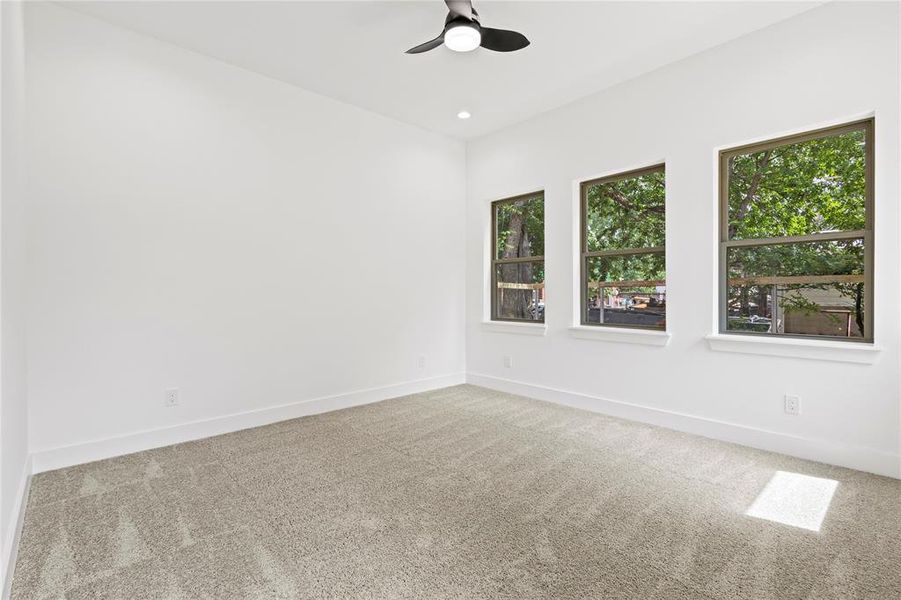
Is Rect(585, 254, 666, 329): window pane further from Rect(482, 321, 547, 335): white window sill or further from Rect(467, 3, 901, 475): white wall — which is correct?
Rect(482, 321, 547, 335): white window sill

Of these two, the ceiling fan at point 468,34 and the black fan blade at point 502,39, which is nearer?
the ceiling fan at point 468,34

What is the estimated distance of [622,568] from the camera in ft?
5.91

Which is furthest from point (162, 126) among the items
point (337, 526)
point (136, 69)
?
point (337, 526)

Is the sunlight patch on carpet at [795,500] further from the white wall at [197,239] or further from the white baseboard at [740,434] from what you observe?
the white wall at [197,239]

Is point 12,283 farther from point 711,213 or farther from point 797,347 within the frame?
point 797,347

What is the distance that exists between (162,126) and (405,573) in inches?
130

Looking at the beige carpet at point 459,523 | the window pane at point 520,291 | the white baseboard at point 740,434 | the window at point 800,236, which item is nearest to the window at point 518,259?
the window pane at point 520,291

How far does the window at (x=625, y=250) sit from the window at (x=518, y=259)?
56cm

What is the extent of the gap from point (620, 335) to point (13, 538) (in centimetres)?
392

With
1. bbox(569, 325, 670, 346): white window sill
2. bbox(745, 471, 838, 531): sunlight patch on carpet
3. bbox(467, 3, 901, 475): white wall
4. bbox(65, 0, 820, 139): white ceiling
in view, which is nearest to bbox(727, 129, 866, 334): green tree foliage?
bbox(467, 3, 901, 475): white wall

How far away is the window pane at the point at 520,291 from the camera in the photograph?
4.76 m

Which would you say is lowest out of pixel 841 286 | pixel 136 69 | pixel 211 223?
pixel 841 286

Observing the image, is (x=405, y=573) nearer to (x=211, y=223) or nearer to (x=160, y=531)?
(x=160, y=531)

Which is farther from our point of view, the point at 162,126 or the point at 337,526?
the point at 162,126
